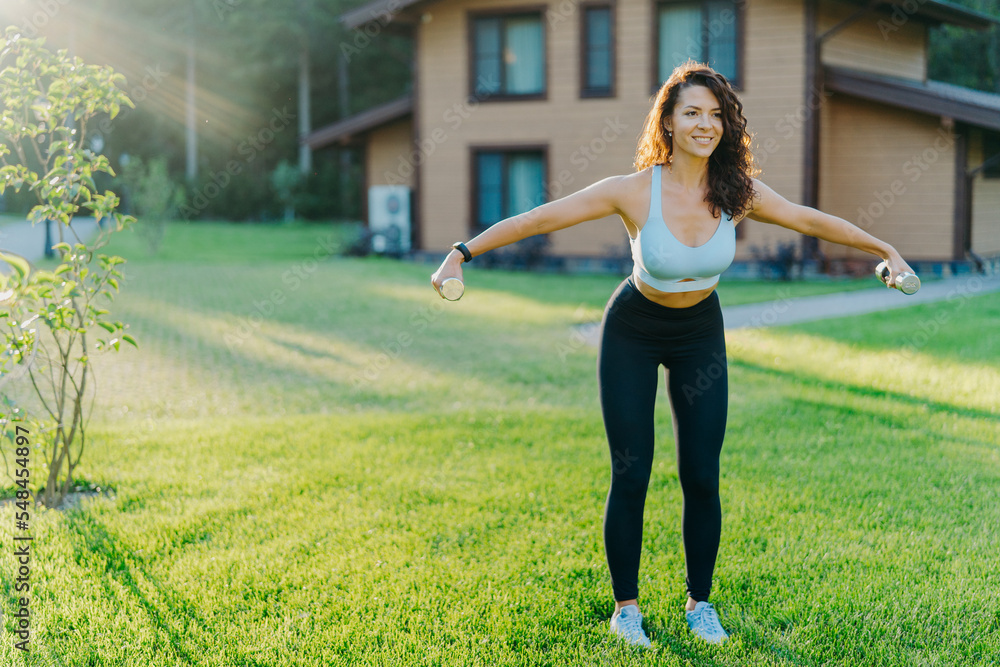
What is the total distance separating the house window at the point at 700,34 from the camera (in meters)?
17.3

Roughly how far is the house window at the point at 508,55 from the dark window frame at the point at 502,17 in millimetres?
22

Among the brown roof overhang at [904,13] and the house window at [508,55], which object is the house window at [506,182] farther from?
the brown roof overhang at [904,13]

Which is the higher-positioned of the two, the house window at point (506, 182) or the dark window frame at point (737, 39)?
the dark window frame at point (737, 39)

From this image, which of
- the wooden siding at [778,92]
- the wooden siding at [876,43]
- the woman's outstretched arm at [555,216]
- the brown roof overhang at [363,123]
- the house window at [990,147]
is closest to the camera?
the woman's outstretched arm at [555,216]

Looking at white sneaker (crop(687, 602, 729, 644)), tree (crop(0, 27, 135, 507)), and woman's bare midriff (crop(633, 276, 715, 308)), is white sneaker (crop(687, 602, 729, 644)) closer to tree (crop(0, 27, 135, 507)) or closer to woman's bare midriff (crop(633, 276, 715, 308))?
woman's bare midriff (crop(633, 276, 715, 308))

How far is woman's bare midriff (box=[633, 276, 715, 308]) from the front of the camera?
10.9 feet

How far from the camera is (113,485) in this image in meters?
5.22

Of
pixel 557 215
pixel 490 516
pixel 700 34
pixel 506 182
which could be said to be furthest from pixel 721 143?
pixel 506 182

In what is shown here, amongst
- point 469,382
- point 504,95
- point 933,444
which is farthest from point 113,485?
point 504,95

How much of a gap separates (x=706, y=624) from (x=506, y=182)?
16.8 metres

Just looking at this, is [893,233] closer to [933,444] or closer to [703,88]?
[933,444]

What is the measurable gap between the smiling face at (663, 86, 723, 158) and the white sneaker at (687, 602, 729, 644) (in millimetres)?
1755

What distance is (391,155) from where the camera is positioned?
22250 mm

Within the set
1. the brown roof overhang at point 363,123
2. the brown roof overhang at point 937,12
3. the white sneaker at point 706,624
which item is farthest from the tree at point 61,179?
the brown roof overhang at point 363,123
